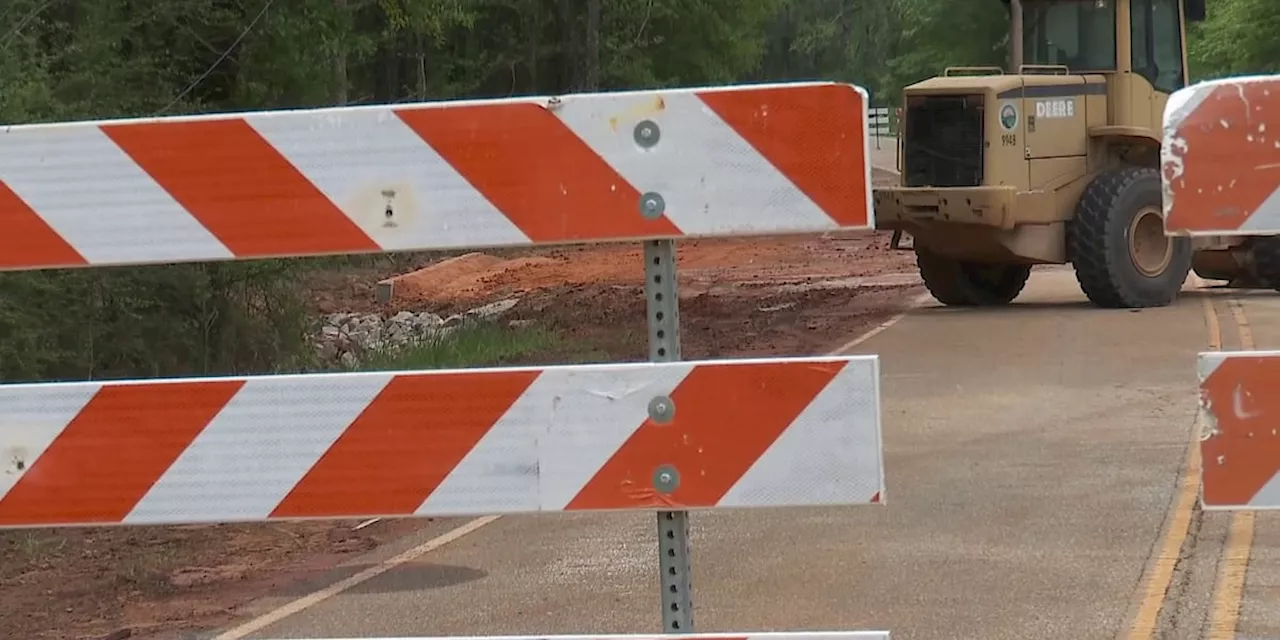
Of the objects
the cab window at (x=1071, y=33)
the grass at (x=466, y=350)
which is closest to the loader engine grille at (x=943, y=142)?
the cab window at (x=1071, y=33)

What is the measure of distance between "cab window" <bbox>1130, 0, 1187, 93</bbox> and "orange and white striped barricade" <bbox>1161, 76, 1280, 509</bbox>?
15391mm

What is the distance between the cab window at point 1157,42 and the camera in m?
18.8

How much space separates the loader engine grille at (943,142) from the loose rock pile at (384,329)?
525cm

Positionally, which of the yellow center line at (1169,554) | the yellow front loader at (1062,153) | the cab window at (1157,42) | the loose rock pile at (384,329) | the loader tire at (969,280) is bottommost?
the loose rock pile at (384,329)

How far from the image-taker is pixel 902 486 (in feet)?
32.9

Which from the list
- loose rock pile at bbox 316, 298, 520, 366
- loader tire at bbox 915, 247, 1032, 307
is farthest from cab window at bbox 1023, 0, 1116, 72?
loose rock pile at bbox 316, 298, 520, 366

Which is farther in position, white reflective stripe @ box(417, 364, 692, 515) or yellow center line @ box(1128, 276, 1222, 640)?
yellow center line @ box(1128, 276, 1222, 640)

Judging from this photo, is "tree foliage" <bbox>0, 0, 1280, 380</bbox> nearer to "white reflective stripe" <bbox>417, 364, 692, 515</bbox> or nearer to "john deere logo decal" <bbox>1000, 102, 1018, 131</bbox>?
"john deere logo decal" <bbox>1000, 102, 1018, 131</bbox>

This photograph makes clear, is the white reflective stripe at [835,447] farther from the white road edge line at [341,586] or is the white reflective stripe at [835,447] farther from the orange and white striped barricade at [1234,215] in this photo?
the white road edge line at [341,586]

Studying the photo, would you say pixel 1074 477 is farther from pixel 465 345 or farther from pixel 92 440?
pixel 465 345

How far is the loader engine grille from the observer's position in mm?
18250

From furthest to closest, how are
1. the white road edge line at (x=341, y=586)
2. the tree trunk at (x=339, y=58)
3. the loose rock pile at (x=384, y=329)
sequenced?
the loose rock pile at (x=384, y=329) → the tree trunk at (x=339, y=58) → the white road edge line at (x=341, y=586)

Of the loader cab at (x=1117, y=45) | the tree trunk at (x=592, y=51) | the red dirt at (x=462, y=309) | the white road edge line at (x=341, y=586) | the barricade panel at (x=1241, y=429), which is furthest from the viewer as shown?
the tree trunk at (x=592, y=51)

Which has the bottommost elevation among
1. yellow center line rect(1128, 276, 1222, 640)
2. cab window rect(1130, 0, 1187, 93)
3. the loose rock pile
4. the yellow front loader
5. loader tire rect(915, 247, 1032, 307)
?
the loose rock pile
